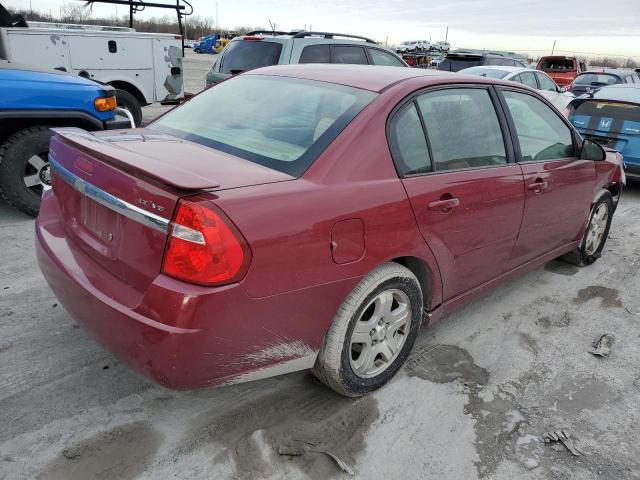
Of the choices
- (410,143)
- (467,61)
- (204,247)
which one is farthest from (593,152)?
(467,61)

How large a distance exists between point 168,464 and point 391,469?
0.96 meters

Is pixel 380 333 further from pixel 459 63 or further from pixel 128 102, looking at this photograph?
pixel 459 63

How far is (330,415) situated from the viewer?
8.59ft

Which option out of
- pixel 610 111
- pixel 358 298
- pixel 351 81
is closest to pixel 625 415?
pixel 358 298

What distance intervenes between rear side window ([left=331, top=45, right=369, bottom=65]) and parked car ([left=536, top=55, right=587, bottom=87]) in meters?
11.8

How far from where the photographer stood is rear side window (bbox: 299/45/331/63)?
24.7ft

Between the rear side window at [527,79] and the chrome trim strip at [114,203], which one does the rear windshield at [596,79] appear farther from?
the chrome trim strip at [114,203]

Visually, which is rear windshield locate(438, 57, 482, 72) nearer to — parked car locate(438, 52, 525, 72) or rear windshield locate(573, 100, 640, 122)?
parked car locate(438, 52, 525, 72)

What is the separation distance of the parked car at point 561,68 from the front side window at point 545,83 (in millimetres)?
6270

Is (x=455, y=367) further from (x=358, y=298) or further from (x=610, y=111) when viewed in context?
Answer: (x=610, y=111)

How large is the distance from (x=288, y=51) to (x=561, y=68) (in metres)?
14.3

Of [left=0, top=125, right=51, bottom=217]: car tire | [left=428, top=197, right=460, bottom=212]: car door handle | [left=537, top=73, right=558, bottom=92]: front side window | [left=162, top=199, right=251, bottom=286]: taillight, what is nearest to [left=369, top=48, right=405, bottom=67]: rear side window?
[left=537, top=73, right=558, bottom=92]: front side window

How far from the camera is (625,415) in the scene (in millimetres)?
2789


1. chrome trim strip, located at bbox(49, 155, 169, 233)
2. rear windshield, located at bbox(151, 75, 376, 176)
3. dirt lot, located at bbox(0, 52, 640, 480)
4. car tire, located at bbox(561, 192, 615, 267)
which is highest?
rear windshield, located at bbox(151, 75, 376, 176)
